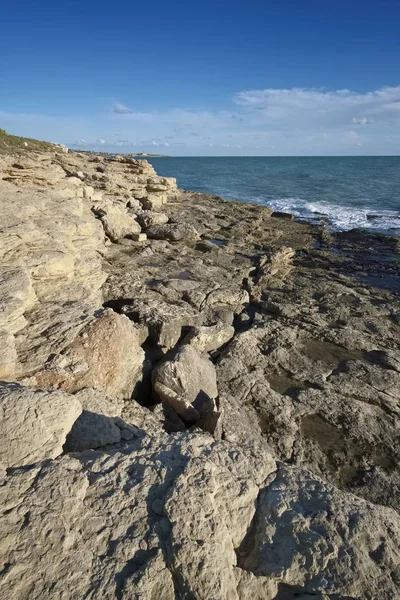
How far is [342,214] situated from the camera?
3070 centimetres

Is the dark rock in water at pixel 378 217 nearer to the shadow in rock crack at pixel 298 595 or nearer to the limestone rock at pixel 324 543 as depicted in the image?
the limestone rock at pixel 324 543

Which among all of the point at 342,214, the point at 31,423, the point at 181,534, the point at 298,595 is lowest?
the point at 342,214

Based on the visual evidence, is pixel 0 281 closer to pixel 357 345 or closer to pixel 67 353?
pixel 67 353

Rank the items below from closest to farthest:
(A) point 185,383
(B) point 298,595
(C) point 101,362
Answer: (B) point 298,595
(C) point 101,362
(A) point 185,383

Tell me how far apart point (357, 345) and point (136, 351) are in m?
6.24

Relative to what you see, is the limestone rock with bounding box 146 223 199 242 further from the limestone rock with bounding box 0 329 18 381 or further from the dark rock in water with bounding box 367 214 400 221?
the dark rock in water with bounding box 367 214 400 221

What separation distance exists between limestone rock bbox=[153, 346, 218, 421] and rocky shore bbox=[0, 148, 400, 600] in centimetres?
4

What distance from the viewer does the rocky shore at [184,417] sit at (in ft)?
9.71

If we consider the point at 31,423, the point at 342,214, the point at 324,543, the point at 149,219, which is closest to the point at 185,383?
the point at 31,423

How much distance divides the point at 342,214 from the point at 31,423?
3228 centimetres

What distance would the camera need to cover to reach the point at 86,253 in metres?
10.5

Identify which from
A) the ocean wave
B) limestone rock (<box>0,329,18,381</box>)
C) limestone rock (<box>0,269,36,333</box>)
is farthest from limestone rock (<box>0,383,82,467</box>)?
the ocean wave

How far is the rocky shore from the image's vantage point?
2.96m

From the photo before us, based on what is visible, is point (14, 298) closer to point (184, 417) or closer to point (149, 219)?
point (184, 417)
